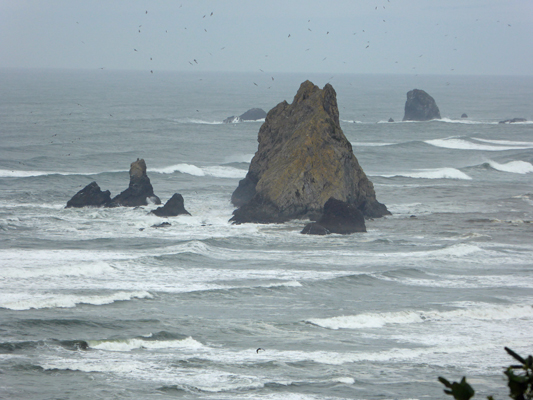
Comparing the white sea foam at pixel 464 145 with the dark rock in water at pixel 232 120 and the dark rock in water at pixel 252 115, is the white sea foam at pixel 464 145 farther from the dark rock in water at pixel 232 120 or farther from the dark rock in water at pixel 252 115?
the dark rock in water at pixel 252 115

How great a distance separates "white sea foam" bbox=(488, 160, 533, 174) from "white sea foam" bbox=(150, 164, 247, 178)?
2282 cm

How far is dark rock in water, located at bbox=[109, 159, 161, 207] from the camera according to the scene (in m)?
39.4

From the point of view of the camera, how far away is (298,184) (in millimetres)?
35281

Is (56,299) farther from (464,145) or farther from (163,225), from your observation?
(464,145)

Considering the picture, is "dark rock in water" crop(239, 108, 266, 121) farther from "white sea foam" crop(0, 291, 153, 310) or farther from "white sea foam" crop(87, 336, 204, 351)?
"white sea foam" crop(87, 336, 204, 351)

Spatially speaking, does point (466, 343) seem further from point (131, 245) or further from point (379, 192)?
point (379, 192)

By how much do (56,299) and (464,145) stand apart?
63.6 metres

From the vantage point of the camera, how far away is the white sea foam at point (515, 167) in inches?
2282

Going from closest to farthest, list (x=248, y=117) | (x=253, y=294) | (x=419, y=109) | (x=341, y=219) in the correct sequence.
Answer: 1. (x=253, y=294)
2. (x=341, y=219)
3. (x=248, y=117)
4. (x=419, y=109)

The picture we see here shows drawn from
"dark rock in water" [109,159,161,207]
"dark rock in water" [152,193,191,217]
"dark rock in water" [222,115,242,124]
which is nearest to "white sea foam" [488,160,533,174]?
"dark rock in water" [152,193,191,217]

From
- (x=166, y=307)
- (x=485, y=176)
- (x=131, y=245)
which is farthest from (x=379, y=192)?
(x=166, y=307)

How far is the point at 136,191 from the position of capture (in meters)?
39.8

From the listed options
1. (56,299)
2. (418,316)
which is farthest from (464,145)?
(56,299)

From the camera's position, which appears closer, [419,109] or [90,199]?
[90,199]
